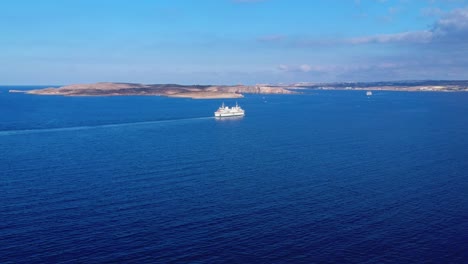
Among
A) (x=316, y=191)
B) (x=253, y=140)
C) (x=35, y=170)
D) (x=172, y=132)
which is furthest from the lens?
(x=172, y=132)

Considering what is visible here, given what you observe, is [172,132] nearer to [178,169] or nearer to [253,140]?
[253,140]

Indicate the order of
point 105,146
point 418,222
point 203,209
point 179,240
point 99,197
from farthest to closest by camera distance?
1. point 105,146
2. point 99,197
3. point 203,209
4. point 418,222
5. point 179,240

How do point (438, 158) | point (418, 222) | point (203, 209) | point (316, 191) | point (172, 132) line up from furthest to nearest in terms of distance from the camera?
1. point (172, 132)
2. point (438, 158)
3. point (316, 191)
4. point (203, 209)
5. point (418, 222)

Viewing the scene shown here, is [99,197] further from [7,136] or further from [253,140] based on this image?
[7,136]

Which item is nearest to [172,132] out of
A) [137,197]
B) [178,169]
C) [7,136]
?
[7,136]

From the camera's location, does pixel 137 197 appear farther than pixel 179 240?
Yes

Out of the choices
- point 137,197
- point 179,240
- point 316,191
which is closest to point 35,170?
point 137,197
